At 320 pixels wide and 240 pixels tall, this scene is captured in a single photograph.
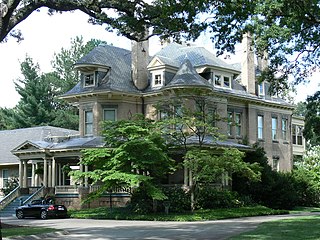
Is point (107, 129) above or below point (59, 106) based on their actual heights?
below

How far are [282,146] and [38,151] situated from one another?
69.7 feet

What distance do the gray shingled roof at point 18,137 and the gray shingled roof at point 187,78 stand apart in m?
15.9

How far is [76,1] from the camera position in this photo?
68.8 feet

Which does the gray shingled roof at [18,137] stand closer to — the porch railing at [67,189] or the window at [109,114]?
the porch railing at [67,189]

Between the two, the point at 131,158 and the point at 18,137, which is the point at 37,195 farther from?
the point at 18,137

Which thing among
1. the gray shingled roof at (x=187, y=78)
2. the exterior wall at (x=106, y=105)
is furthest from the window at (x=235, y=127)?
the exterior wall at (x=106, y=105)

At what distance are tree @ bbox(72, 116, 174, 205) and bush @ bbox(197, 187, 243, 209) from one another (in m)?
3.27

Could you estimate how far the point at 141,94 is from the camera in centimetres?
4128

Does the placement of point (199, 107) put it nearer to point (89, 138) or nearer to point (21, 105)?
point (89, 138)

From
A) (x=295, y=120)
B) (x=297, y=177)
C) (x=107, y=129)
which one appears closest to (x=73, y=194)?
(x=107, y=129)

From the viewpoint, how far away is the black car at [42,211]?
3334cm

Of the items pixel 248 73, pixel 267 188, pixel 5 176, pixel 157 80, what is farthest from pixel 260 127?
pixel 5 176

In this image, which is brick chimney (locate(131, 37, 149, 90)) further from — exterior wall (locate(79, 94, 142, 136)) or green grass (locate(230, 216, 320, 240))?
green grass (locate(230, 216, 320, 240))

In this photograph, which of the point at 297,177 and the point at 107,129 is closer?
the point at 107,129
